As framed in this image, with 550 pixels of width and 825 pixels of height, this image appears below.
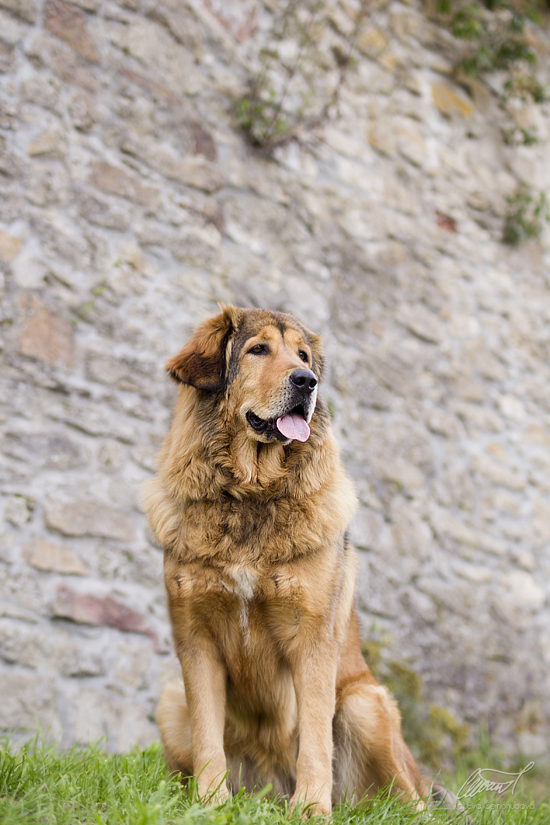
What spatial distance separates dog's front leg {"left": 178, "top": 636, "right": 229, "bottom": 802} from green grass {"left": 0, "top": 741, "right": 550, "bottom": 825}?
0.10 m

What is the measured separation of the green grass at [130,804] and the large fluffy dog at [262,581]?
19 cm

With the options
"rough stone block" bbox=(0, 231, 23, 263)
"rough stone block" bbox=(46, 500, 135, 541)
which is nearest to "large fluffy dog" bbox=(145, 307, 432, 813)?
"rough stone block" bbox=(46, 500, 135, 541)

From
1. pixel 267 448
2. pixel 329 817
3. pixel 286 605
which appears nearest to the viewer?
pixel 329 817

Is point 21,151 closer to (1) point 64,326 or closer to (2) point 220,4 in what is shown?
(1) point 64,326

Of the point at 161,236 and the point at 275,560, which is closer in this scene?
the point at 275,560

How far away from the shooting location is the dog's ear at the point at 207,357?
2.76 metres

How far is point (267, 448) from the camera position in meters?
2.73

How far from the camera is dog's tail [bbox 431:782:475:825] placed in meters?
2.41

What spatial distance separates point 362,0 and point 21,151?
384 cm

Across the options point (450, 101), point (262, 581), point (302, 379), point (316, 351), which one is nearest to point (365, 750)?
point (262, 581)

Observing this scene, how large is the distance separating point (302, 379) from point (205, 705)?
1290 mm

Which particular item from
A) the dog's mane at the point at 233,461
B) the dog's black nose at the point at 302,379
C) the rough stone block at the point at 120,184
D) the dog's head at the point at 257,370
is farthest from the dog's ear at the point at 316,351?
the rough stone block at the point at 120,184

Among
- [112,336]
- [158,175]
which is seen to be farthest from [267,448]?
[158,175]

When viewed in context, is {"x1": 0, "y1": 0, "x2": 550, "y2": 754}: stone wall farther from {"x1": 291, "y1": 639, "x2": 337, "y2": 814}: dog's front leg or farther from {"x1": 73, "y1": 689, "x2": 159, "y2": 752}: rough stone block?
{"x1": 291, "y1": 639, "x2": 337, "y2": 814}: dog's front leg
